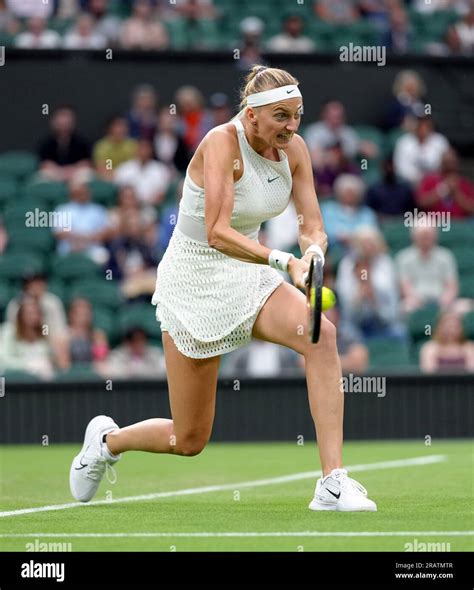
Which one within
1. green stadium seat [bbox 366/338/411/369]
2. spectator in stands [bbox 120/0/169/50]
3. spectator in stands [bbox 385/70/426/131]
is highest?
spectator in stands [bbox 120/0/169/50]

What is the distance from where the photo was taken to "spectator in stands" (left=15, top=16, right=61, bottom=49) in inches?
690

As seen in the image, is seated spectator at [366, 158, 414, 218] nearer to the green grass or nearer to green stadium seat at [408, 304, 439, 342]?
green stadium seat at [408, 304, 439, 342]

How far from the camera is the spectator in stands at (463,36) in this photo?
63.0 feet

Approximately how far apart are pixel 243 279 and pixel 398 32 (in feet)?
40.2

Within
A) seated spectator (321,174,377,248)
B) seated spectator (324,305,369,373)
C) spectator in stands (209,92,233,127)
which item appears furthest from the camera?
spectator in stands (209,92,233,127)

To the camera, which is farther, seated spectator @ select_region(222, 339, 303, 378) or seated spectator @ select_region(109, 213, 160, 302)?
seated spectator @ select_region(109, 213, 160, 302)

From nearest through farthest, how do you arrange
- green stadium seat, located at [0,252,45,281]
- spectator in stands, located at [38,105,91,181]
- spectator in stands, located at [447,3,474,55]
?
1. green stadium seat, located at [0,252,45,281]
2. spectator in stands, located at [38,105,91,181]
3. spectator in stands, located at [447,3,474,55]

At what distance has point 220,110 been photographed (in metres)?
16.7

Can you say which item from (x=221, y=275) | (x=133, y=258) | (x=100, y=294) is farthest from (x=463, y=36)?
(x=221, y=275)

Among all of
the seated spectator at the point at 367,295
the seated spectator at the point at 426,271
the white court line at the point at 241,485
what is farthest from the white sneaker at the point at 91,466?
the seated spectator at the point at 426,271

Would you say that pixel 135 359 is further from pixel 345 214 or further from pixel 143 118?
pixel 143 118

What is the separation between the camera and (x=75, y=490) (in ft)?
26.9

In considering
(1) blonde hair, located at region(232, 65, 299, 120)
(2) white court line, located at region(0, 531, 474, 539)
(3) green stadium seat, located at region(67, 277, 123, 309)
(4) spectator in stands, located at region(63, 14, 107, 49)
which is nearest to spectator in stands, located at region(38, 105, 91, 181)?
(4) spectator in stands, located at region(63, 14, 107, 49)

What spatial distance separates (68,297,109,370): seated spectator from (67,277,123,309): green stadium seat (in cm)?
68
